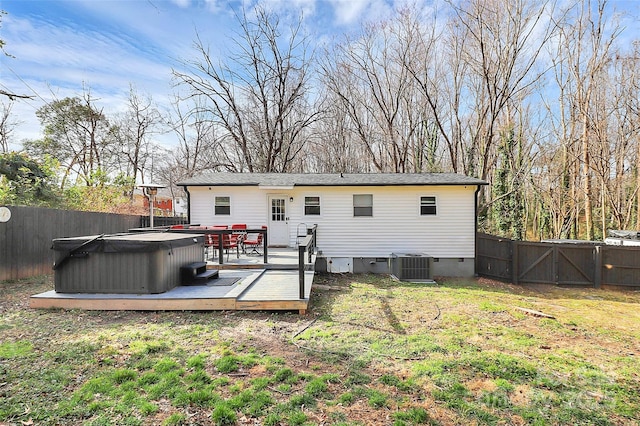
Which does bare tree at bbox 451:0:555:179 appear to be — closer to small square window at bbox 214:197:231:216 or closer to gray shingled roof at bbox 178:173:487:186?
→ gray shingled roof at bbox 178:173:487:186

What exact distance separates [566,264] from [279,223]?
32.8ft

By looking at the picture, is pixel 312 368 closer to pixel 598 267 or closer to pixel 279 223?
pixel 279 223

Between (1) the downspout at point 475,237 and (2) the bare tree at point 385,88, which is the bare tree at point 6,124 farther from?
(1) the downspout at point 475,237

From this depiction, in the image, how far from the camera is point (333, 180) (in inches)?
470

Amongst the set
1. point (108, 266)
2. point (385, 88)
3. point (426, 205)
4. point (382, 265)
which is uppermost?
point (385, 88)

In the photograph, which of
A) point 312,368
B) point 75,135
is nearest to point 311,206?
point 312,368

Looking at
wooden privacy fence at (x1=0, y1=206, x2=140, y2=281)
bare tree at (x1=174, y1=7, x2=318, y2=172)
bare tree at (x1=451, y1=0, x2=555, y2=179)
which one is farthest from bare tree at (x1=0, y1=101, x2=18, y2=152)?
bare tree at (x1=451, y1=0, x2=555, y2=179)

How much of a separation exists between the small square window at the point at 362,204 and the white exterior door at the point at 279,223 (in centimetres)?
256

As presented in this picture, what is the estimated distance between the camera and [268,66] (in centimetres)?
1952

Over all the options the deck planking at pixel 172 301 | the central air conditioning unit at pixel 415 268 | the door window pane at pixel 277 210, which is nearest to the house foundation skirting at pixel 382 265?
the central air conditioning unit at pixel 415 268

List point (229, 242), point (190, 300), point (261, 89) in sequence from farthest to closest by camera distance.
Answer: point (261, 89), point (229, 242), point (190, 300)

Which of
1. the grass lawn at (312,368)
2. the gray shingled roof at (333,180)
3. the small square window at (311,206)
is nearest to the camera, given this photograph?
the grass lawn at (312,368)

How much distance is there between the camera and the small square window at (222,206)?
38.8ft

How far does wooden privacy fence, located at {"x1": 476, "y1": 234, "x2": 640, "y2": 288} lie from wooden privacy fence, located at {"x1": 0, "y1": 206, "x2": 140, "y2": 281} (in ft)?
45.4
